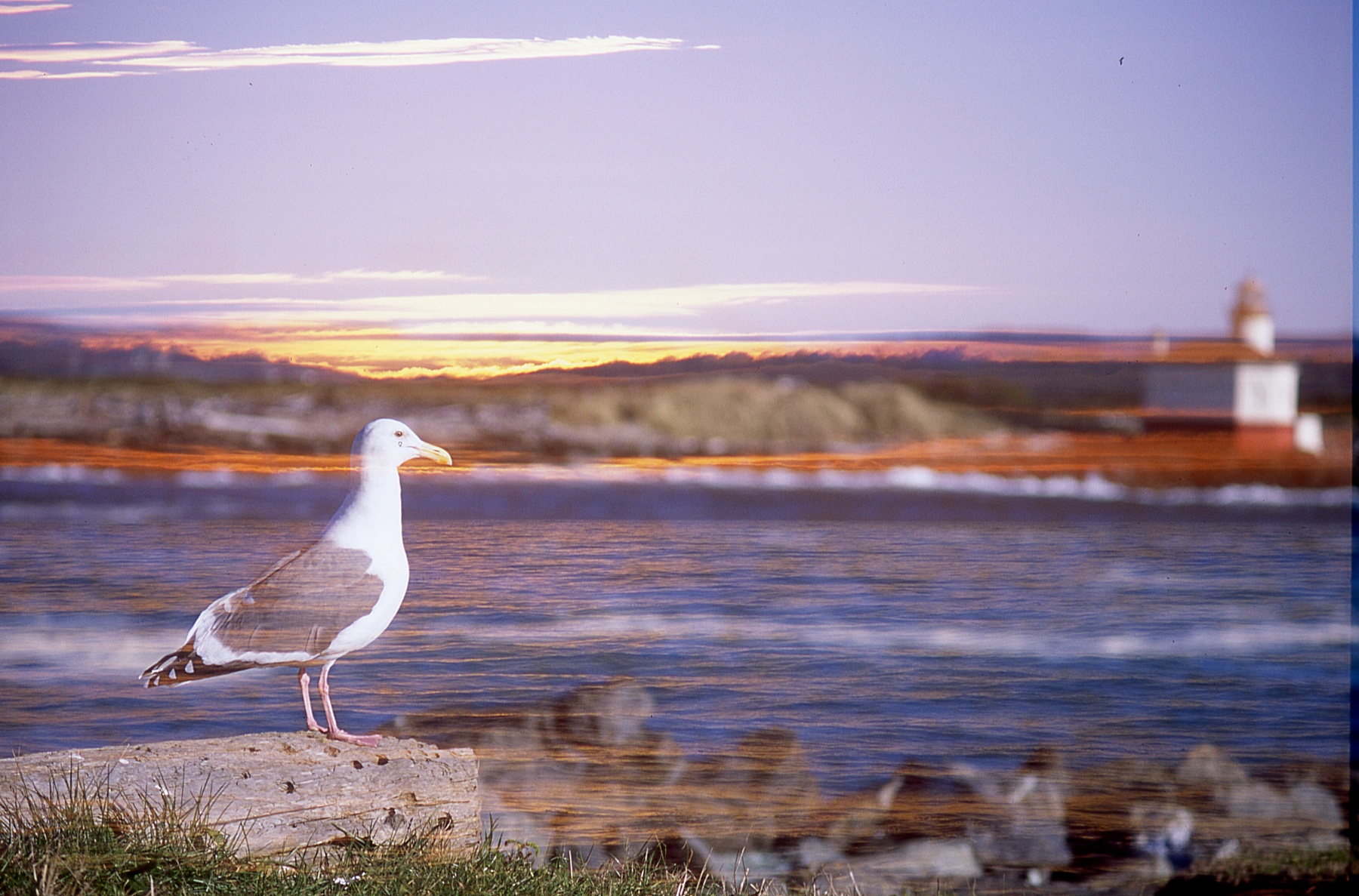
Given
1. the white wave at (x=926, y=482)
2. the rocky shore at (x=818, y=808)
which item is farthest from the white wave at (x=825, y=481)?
the rocky shore at (x=818, y=808)

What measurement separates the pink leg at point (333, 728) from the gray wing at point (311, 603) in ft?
0.34

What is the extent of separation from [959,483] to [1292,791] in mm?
1720

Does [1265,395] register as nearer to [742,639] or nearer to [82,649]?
[742,639]

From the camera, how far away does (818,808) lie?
4121 mm

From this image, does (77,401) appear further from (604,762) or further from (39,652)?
(604,762)

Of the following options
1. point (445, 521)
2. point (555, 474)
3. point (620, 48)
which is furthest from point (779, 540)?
point (620, 48)

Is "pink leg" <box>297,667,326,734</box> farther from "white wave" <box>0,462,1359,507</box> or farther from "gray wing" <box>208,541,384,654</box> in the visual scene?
"white wave" <box>0,462,1359,507</box>

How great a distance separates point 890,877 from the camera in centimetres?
412

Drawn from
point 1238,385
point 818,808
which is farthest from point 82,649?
point 1238,385

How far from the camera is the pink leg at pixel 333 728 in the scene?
3.87 meters

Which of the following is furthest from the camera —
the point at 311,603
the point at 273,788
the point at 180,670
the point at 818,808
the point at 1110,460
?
the point at 1110,460

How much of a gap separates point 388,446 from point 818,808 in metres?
2.02

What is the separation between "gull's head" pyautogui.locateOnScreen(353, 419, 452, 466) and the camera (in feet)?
12.8

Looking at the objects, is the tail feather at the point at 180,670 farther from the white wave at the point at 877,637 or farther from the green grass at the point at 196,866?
the white wave at the point at 877,637
